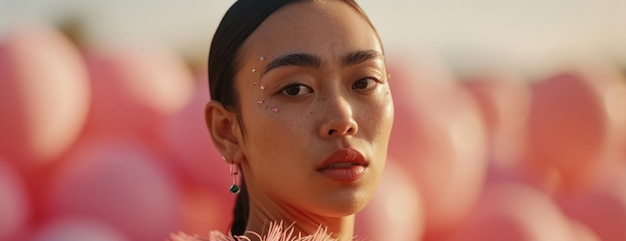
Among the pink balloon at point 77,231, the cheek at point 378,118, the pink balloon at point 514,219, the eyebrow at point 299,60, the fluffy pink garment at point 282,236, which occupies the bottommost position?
the fluffy pink garment at point 282,236

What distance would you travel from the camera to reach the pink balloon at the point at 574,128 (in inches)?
152

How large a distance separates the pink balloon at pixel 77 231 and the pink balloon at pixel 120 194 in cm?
5

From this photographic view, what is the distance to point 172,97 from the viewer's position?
11.8 ft

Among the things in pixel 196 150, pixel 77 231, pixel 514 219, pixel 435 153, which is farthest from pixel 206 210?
pixel 514 219

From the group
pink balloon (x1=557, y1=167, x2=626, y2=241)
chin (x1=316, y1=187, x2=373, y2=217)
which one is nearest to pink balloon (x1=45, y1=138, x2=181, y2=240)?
chin (x1=316, y1=187, x2=373, y2=217)

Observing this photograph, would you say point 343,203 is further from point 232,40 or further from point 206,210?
point 206,210

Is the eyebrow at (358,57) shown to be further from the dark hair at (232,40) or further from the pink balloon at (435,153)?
the pink balloon at (435,153)

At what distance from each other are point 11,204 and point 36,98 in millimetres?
369

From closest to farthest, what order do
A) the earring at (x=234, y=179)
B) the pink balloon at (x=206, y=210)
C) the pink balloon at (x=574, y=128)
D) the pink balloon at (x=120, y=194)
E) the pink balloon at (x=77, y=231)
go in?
the earring at (x=234, y=179), the pink balloon at (x=77, y=231), the pink balloon at (x=120, y=194), the pink balloon at (x=206, y=210), the pink balloon at (x=574, y=128)

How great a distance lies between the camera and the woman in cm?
135

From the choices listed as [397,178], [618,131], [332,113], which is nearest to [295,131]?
[332,113]

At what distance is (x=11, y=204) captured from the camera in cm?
277

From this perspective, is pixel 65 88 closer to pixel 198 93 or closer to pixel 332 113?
pixel 198 93

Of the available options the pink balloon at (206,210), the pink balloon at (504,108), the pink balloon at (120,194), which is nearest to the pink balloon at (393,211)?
the pink balloon at (206,210)
